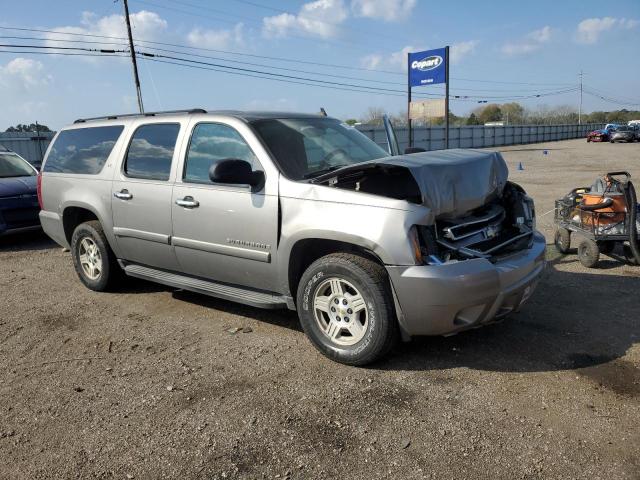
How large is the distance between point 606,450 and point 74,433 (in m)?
2.91

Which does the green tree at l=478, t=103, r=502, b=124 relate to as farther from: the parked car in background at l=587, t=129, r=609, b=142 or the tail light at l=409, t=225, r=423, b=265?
the tail light at l=409, t=225, r=423, b=265

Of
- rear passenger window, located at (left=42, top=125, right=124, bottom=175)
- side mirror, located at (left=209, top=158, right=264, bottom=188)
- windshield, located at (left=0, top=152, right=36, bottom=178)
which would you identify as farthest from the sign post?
side mirror, located at (left=209, top=158, right=264, bottom=188)

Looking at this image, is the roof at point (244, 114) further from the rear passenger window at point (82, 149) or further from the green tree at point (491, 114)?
the green tree at point (491, 114)

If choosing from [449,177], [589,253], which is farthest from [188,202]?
[589,253]

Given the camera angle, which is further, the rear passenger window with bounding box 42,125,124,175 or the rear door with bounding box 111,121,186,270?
the rear passenger window with bounding box 42,125,124,175

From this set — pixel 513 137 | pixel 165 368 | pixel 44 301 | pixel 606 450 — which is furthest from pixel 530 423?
pixel 513 137

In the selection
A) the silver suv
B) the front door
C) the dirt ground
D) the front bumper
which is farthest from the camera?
the front door

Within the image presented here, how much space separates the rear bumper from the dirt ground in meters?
1.13

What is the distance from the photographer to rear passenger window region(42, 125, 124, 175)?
5402 millimetres

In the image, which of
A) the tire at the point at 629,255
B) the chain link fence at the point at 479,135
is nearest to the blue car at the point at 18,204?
the tire at the point at 629,255

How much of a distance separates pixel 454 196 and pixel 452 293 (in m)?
0.69

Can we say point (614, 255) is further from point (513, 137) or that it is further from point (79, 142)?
point (513, 137)

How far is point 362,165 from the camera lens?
3643 mm

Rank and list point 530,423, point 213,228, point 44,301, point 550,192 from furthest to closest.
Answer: point 550,192, point 44,301, point 213,228, point 530,423
